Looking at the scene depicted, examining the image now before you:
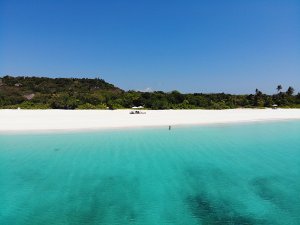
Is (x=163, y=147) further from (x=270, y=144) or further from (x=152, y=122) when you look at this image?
(x=152, y=122)

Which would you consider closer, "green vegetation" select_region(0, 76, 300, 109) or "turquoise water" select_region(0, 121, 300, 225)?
"turquoise water" select_region(0, 121, 300, 225)

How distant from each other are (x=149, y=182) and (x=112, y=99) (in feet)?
136

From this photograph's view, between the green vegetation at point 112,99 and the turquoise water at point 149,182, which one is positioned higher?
the green vegetation at point 112,99

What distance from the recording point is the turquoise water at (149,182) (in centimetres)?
877

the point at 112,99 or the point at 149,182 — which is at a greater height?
the point at 112,99

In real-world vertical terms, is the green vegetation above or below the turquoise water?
above

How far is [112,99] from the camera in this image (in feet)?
174

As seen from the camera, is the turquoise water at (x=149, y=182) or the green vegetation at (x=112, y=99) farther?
the green vegetation at (x=112, y=99)

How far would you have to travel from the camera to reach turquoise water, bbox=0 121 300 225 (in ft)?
28.8

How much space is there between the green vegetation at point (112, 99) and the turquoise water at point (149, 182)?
89.3 ft

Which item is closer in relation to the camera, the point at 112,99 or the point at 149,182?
the point at 149,182

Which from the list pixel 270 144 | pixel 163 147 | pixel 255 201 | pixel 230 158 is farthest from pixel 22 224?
Result: pixel 270 144

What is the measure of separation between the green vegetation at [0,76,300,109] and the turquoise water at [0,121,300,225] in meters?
27.2

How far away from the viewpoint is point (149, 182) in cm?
1215
